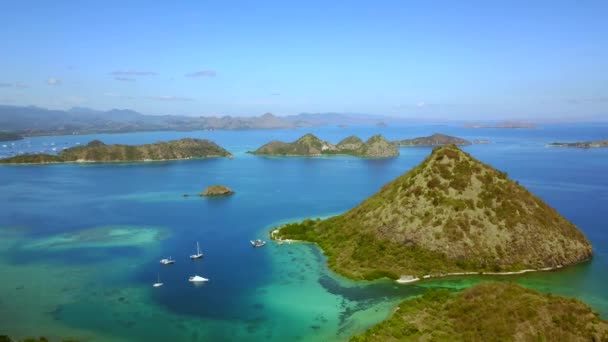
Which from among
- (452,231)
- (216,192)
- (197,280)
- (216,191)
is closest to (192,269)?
(197,280)

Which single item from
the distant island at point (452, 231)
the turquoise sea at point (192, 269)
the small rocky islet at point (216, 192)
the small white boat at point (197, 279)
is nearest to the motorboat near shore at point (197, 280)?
the small white boat at point (197, 279)

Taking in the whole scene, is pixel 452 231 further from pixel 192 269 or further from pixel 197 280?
pixel 192 269

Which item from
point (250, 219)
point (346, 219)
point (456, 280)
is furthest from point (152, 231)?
point (456, 280)

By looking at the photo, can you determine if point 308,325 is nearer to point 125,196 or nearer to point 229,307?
point 229,307

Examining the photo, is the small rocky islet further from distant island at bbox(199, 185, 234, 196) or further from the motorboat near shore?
the motorboat near shore

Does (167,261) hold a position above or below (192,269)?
above

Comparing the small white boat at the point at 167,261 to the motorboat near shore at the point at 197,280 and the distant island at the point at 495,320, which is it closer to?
the motorboat near shore at the point at 197,280

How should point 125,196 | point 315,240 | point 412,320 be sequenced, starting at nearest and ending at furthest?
point 412,320 → point 315,240 → point 125,196
